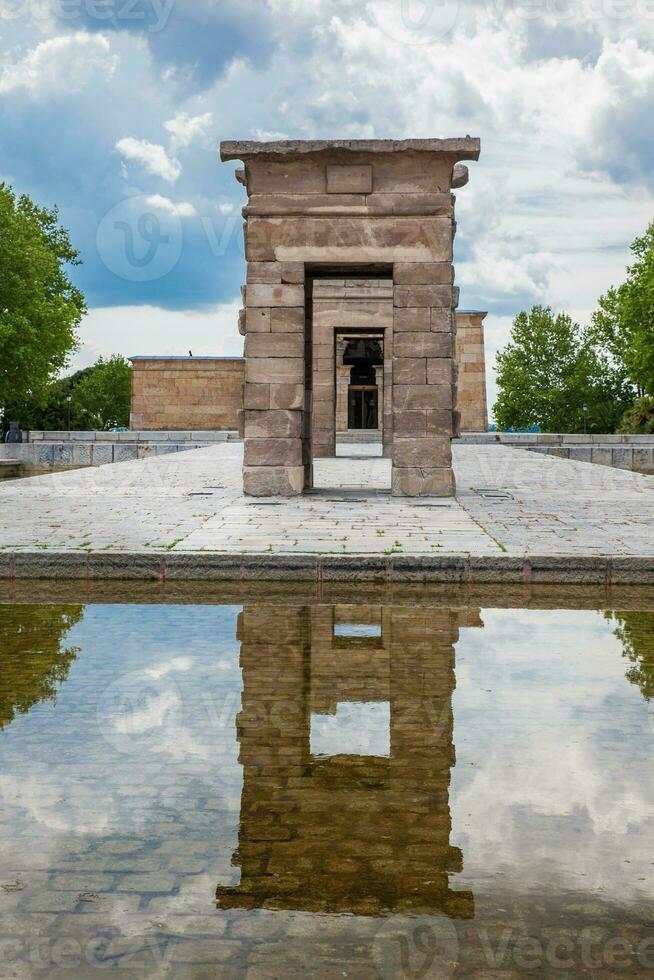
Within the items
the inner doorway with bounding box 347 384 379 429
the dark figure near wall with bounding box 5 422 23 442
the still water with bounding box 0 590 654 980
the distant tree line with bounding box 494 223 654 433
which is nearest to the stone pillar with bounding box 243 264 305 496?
the still water with bounding box 0 590 654 980

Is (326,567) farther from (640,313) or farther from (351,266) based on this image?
(640,313)

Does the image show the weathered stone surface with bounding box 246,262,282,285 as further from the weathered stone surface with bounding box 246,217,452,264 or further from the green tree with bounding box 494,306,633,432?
the green tree with bounding box 494,306,633,432

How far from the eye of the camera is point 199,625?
5508 millimetres

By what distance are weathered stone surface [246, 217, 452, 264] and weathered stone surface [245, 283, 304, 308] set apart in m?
0.38

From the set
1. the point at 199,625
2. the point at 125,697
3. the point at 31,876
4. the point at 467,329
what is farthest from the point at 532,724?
the point at 467,329

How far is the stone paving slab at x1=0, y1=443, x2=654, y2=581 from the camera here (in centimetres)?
704

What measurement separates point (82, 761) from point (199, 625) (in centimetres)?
229

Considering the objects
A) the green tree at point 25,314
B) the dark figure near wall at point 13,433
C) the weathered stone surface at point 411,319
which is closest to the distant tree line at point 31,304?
the green tree at point 25,314

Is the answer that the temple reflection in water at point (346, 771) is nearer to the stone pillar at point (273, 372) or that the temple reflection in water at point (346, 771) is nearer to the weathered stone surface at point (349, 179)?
the stone pillar at point (273, 372)

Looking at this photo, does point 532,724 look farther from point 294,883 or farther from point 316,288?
point 316,288

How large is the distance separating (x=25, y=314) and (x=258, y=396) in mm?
26097

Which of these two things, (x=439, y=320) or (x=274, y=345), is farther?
(x=274, y=345)

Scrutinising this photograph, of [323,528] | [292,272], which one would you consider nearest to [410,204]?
[292,272]

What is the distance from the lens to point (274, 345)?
13.0 meters
